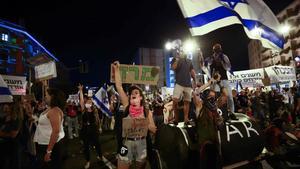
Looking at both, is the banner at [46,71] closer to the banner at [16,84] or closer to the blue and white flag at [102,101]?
the banner at [16,84]

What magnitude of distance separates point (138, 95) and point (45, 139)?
1886 mm

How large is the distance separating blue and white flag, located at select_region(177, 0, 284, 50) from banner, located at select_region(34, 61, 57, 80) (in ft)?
20.9

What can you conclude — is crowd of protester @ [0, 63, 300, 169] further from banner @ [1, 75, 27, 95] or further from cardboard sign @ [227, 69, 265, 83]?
cardboard sign @ [227, 69, 265, 83]

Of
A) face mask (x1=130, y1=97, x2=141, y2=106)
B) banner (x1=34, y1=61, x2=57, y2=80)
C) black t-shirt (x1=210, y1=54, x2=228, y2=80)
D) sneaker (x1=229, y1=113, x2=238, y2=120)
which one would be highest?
banner (x1=34, y1=61, x2=57, y2=80)

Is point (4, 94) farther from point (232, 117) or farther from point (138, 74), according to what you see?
point (232, 117)

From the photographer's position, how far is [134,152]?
17.3ft

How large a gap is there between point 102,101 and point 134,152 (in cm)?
882

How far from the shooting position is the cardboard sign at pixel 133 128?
17.2ft

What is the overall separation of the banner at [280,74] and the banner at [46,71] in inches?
654

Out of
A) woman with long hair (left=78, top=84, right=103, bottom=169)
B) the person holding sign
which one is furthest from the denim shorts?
woman with long hair (left=78, top=84, right=103, bottom=169)

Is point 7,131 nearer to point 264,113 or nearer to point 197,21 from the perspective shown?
point 197,21

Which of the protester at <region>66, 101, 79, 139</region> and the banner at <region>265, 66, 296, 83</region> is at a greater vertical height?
the banner at <region>265, 66, 296, 83</region>

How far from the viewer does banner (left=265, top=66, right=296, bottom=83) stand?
22500 mm

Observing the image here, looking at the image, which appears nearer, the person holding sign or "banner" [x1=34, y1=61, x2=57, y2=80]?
the person holding sign
